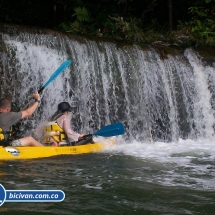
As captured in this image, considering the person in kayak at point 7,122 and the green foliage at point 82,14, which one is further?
the green foliage at point 82,14

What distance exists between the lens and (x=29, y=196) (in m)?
4.82

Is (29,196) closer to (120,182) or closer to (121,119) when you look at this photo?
(120,182)

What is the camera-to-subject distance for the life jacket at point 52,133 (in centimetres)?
804

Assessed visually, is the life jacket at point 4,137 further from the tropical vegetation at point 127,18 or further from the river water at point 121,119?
the tropical vegetation at point 127,18

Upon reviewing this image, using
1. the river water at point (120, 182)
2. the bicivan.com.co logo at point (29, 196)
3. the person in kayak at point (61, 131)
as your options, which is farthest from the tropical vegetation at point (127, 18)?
the bicivan.com.co logo at point (29, 196)

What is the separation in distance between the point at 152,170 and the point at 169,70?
522cm

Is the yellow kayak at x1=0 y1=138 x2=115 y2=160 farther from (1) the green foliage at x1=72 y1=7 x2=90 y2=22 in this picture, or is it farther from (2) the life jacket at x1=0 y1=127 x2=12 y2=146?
(1) the green foliage at x1=72 y1=7 x2=90 y2=22

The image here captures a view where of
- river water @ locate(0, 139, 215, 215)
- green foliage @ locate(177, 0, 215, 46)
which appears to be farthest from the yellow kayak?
green foliage @ locate(177, 0, 215, 46)

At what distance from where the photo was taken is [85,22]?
15.5 meters

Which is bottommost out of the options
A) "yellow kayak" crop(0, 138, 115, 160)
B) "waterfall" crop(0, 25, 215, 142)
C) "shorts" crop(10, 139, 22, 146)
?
"yellow kayak" crop(0, 138, 115, 160)

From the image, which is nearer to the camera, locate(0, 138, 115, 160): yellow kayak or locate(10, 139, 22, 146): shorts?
locate(0, 138, 115, 160): yellow kayak

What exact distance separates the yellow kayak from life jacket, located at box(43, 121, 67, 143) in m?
0.40

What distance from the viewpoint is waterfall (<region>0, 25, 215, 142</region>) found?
31.6ft

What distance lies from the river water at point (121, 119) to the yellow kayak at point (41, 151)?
0.21 metres
